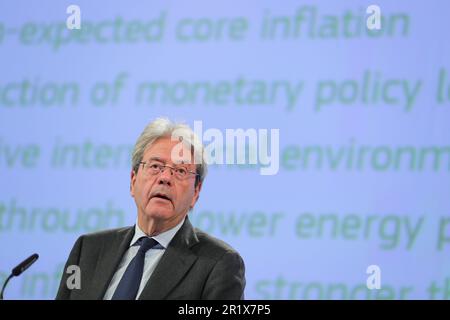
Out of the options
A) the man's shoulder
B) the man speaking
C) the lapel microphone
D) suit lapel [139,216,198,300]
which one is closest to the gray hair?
the man speaking

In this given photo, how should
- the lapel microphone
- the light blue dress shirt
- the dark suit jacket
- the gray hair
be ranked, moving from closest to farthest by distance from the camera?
the lapel microphone, the dark suit jacket, the light blue dress shirt, the gray hair

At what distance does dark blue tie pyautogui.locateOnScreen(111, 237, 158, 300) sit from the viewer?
3539 millimetres

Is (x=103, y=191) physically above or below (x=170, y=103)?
below

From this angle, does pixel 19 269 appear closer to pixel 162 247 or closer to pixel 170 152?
pixel 162 247

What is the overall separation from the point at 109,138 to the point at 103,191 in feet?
0.79

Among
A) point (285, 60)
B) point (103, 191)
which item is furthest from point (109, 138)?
point (285, 60)

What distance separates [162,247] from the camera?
360 centimetres

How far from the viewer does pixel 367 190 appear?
12.6 ft

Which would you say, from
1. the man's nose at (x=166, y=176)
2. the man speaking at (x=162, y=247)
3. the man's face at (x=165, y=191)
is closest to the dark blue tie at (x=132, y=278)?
the man speaking at (x=162, y=247)

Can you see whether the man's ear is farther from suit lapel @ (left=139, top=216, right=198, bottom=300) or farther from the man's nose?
suit lapel @ (left=139, top=216, right=198, bottom=300)

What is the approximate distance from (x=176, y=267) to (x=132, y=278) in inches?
7.9

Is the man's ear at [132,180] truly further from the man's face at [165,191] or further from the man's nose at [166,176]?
the man's nose at [166,176]

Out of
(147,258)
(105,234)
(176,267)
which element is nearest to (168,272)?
(176,267)

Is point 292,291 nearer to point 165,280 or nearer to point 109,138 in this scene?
point 165,280
